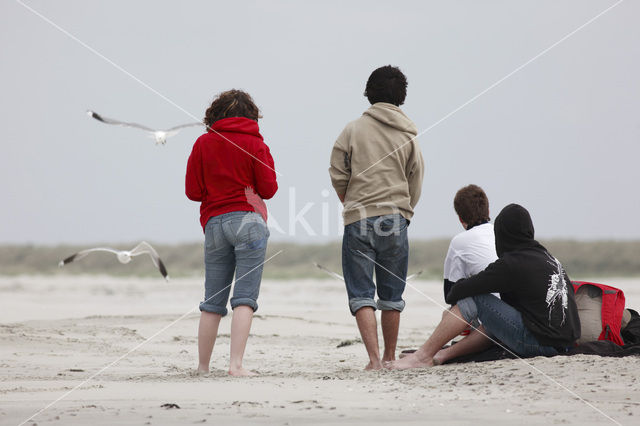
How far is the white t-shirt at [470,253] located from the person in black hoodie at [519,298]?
0.24 m

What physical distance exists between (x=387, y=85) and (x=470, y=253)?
3.90 ft

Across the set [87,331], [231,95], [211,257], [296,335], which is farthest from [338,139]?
[87,331]

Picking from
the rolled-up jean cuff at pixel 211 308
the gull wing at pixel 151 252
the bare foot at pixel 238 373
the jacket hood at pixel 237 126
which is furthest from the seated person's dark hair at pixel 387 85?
the gull wing at pixel 151 252

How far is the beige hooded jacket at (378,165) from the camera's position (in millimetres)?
4512

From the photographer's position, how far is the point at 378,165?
4.55 m

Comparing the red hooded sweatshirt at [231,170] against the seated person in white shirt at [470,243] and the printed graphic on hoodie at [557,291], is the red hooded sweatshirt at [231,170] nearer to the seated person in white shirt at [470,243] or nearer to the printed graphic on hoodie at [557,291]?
the seated person in white shirt at [470,243]

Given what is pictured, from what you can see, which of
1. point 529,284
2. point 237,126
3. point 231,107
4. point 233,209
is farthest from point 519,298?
point 231,107

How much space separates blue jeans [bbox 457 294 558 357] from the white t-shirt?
0.32 meters

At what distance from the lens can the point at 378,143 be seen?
4.58 metres

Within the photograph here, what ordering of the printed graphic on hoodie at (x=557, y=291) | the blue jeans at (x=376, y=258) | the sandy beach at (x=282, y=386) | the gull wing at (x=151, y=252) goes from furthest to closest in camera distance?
the gull wing at (x=151, y=252) → the blue jeans at (x=376, y=258) → the printed graphic on hoodie at (x=557, y=291) → the sandy beach at (x=282, y=386)

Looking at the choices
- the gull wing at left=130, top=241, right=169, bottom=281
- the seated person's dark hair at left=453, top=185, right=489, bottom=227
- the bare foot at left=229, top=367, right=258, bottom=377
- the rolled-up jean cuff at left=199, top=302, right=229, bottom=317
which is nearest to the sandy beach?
the bare foot at left=229, top=367, right=258, bottom=377

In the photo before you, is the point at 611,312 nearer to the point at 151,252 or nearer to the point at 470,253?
the point at 470,253

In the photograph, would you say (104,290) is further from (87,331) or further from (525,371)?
(525,371)

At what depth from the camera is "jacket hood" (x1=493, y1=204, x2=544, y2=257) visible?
4129 millimetres
